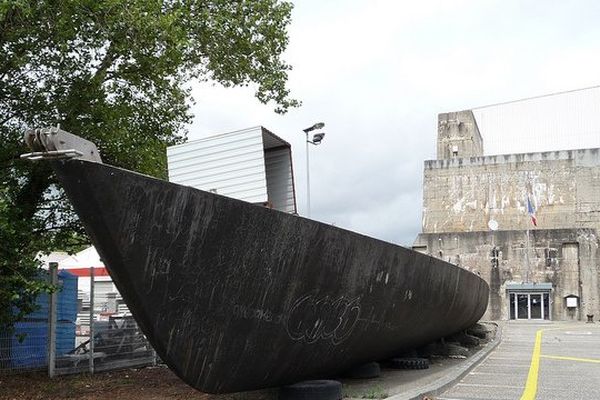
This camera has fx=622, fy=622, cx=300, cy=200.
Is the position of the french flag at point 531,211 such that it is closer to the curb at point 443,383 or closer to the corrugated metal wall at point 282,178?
the curb at point 443,383

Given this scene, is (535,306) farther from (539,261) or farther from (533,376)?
(533,376)

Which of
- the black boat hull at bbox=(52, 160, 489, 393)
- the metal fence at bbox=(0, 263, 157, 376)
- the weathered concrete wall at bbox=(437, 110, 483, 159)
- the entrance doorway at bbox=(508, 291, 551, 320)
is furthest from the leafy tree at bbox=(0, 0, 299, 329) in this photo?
the weathered concrete wall at bbox=(437, 110, 483, 159)

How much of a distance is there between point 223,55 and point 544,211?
40643 mm

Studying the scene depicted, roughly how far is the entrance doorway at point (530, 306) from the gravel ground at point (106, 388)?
3592 centimetres

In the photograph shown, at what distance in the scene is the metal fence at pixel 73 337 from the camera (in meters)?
9.91

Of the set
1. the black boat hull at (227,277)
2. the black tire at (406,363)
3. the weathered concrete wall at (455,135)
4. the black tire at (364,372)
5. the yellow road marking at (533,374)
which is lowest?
the yellow road marking at (533,374)

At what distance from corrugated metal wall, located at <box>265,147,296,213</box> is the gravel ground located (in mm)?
3042

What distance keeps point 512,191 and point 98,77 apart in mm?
42517

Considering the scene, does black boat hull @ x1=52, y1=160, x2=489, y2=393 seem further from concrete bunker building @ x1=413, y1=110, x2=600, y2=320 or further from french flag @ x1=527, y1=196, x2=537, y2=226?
french flag @ x1=527, y1=196, x2=537, y2=226

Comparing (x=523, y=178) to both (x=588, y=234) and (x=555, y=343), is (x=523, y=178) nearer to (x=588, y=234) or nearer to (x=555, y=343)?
(x=588, y=234)

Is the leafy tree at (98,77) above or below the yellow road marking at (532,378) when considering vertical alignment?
above

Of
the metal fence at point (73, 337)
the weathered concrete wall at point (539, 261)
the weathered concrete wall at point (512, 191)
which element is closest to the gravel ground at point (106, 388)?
the metal fence at point (73, 337)

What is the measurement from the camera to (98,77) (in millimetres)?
10742

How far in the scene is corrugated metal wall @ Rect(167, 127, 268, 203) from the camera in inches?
327
